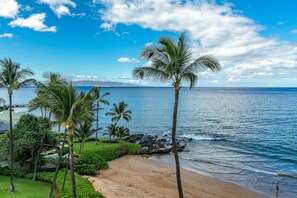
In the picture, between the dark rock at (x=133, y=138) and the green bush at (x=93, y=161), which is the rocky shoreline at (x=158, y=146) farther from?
the green bush at (x=93, y=161)

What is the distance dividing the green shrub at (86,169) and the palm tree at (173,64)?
18244 mm

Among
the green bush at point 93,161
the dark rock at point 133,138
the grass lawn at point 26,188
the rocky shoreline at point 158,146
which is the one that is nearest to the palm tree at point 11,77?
the grass lawn at point 26,188

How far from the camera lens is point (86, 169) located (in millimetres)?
30406

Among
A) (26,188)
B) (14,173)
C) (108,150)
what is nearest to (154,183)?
(108,150)

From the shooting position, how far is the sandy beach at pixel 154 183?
987 inches

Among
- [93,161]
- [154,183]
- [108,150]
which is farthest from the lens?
[108,150]

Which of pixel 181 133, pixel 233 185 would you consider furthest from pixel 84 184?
pixel 181 133

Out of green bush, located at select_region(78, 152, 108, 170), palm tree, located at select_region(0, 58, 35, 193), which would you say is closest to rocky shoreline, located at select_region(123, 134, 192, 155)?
green bush, located at select_region(78, 152, 108, 170)

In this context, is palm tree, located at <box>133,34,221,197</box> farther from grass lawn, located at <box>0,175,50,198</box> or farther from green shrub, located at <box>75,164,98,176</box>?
green shrub, located at <box>75,164,98,176</box>

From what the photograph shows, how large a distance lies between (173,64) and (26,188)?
56.5 feet

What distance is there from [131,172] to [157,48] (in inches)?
833

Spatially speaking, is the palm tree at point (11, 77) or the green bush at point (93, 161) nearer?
the palm tree at point (11, 77)

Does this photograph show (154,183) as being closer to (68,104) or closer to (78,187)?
(78,187)

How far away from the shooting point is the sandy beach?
987 inches
